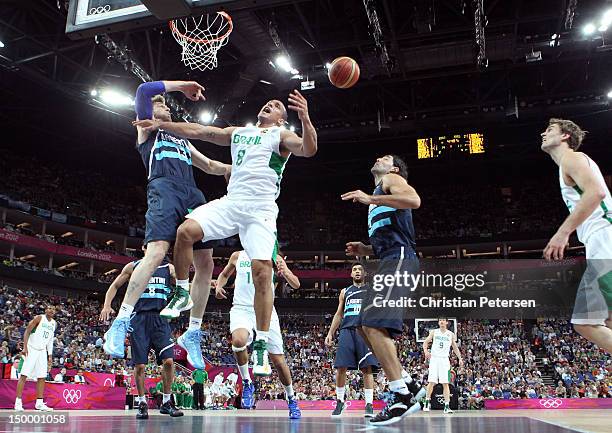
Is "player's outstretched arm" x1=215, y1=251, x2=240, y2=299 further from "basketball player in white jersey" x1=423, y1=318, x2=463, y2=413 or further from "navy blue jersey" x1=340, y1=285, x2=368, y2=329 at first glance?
"basketball player in white jersey" x1=423, y1=318, x2=463, y2=413

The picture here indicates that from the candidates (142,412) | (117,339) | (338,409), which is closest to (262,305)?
(117,339)

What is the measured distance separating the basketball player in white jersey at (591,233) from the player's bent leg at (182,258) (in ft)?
9.86

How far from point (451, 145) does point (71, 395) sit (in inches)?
846

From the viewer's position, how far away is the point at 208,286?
6.18m

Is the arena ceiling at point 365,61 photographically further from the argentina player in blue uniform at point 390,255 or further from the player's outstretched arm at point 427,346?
the argentina player in blue uniform at point 390,255

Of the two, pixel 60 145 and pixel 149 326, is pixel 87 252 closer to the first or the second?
pixel 60 145

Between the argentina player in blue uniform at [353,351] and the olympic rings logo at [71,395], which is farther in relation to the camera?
the olympic rings logo at [71,395]

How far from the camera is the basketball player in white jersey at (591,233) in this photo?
14.3ft

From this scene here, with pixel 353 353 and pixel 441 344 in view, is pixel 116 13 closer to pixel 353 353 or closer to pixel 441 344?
pixel 353 353

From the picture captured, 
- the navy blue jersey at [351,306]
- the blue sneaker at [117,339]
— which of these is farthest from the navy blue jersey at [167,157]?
the navy blue jersey at [351,306]

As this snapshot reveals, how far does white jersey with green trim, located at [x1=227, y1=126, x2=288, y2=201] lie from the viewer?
550 cm

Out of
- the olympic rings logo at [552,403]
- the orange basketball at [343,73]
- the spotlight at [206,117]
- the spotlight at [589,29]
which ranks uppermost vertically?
the spotlight at [589,29]

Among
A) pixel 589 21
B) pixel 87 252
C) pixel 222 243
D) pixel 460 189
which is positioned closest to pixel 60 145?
pixel 87 252

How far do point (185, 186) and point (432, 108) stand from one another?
1949 centimetres
